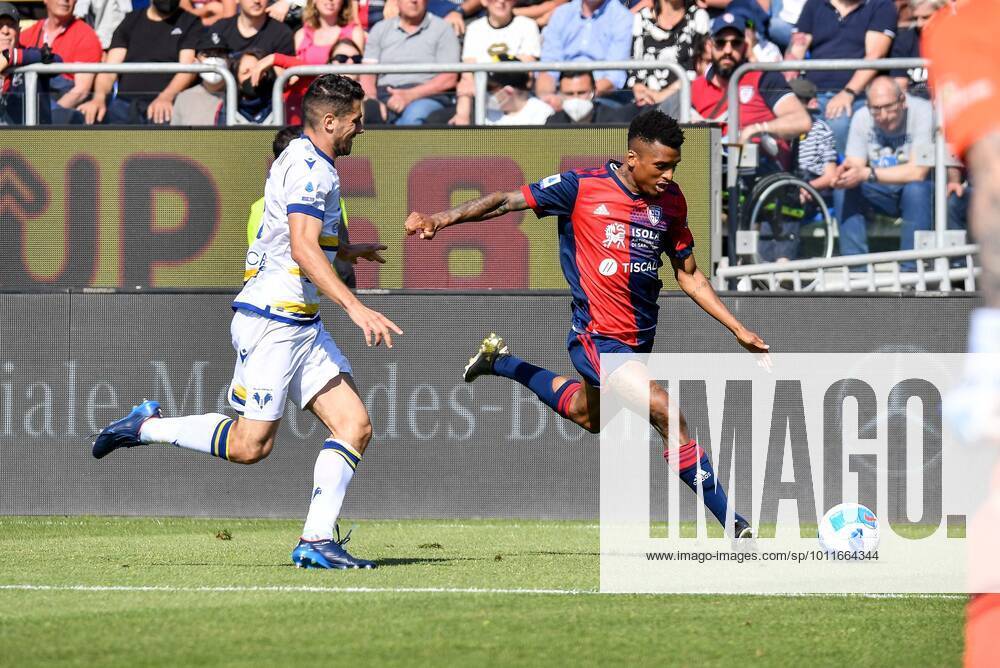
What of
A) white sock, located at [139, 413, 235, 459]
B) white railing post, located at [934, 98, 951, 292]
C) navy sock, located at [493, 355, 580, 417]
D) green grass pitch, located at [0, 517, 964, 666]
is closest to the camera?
green grass pitch, located at [0, 517, 964, 666]

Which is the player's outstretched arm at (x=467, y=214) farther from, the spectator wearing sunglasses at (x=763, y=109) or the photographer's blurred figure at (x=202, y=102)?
the photographer's blurred figure at (x=202, y=102)

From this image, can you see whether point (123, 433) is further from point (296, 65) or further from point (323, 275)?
point (296, 65)

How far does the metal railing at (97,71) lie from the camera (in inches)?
482

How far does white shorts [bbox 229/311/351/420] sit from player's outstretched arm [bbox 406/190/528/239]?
82 centimetres

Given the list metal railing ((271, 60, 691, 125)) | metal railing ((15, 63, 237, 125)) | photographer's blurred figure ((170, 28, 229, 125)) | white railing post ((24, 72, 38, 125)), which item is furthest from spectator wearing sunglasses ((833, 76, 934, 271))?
white railing post ((24, 72, 38, 125))

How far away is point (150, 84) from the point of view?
12484 mm

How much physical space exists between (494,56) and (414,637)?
8.83 meters

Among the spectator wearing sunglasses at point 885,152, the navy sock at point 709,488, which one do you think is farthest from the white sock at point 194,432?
the spectator wearing sunglasses at point 885,152

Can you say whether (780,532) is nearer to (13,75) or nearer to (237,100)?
(237,100)

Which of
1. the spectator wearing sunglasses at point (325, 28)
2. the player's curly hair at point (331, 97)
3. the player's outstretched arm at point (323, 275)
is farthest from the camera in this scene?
the spectator wearing sunglasses at point (325, 28)

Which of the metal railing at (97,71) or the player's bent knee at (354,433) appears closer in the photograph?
the player's bent knee at (354,433)

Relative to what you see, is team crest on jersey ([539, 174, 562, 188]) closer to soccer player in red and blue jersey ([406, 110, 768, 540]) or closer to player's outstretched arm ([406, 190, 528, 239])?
soccer player in red and blue jersey ([406, 110, 768, 540])

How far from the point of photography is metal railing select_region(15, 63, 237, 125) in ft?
40.2

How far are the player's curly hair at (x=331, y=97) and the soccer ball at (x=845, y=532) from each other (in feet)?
11.4
